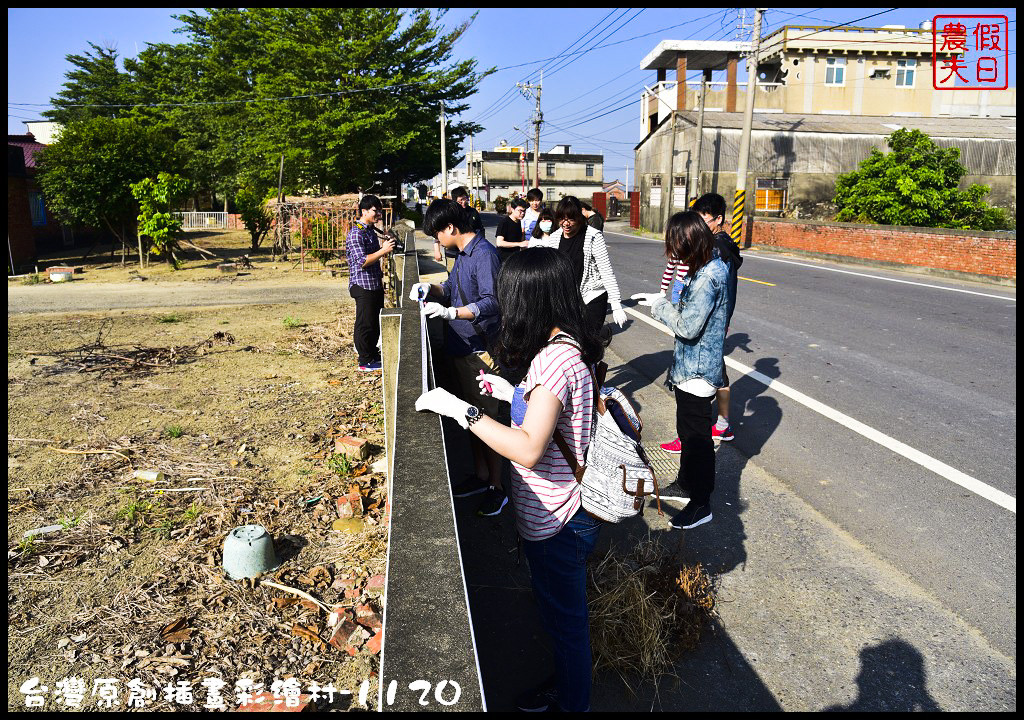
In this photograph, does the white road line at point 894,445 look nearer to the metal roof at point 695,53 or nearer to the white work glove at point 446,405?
the white work glove at point 446,405

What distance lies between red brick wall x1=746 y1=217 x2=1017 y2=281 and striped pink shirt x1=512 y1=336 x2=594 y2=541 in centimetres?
1662

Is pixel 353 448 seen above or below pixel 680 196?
below

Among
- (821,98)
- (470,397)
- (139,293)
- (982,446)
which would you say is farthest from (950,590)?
(821,98)

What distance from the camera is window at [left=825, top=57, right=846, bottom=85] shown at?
1921 inches

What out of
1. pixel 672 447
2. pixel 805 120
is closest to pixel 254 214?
pixel 672 447

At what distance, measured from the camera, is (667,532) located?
4121mm

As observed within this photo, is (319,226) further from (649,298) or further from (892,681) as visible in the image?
(892,681)

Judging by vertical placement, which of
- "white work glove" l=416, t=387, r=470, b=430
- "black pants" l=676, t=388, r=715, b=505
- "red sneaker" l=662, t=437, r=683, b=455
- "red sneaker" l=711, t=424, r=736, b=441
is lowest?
"red sneaker" l=662, t=437, r=683, b=455

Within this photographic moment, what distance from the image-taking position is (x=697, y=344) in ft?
13.7

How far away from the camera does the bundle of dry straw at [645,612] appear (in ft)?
9.63

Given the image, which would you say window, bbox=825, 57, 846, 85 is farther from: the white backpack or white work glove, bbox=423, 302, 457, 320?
the white backpack

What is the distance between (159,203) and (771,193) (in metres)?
29.3

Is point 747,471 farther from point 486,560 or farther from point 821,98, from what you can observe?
point 821,98

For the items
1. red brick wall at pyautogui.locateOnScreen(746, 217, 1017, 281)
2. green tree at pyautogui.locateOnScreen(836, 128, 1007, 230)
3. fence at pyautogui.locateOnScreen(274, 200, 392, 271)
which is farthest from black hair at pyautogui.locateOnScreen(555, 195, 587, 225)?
green tree at pyautogui.locateOnScreen(836, 128, 1007, 230)
